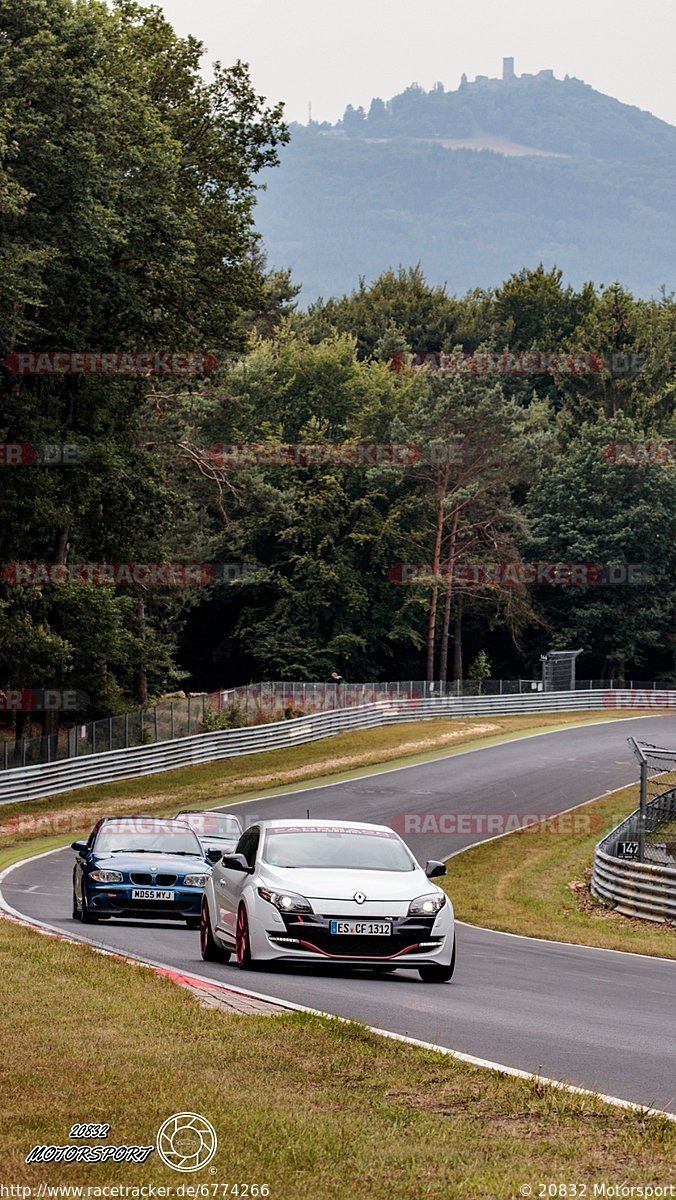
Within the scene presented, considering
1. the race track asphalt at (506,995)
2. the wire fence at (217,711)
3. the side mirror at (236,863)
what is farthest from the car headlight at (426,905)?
the wire fence at (217,711)

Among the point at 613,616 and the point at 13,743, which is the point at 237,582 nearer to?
the point at 613,616

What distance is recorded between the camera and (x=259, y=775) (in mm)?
50688

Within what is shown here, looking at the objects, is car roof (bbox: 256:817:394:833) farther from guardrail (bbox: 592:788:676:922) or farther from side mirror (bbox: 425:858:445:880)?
guardrail (bbox: 592:788:676:922)

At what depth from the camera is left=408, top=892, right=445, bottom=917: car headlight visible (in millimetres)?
13938

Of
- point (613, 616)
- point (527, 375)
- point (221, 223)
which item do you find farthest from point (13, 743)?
point (527, 375)

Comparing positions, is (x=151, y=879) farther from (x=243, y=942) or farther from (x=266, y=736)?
(x=266, y=736)

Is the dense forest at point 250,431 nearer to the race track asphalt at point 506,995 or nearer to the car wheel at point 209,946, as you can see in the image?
the race track asphalt at point 506,995

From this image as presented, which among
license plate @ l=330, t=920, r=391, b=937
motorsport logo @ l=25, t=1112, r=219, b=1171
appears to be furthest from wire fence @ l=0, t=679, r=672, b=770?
motorsport logo @ l=25, t=1112, r=219, b=1171

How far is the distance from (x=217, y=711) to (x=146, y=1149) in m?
52.4

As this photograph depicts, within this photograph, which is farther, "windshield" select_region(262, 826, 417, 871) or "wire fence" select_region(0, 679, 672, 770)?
"wire fence" select_region(0, 679, 672, 770)

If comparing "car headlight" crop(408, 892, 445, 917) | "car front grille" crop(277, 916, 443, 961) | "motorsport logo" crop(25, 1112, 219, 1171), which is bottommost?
"car front grille" crop(277, 916, 443, 961)

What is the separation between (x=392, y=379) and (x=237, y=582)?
55.1 ft

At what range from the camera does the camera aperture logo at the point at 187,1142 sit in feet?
20.5

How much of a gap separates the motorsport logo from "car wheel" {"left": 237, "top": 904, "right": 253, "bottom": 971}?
7.26 meters
